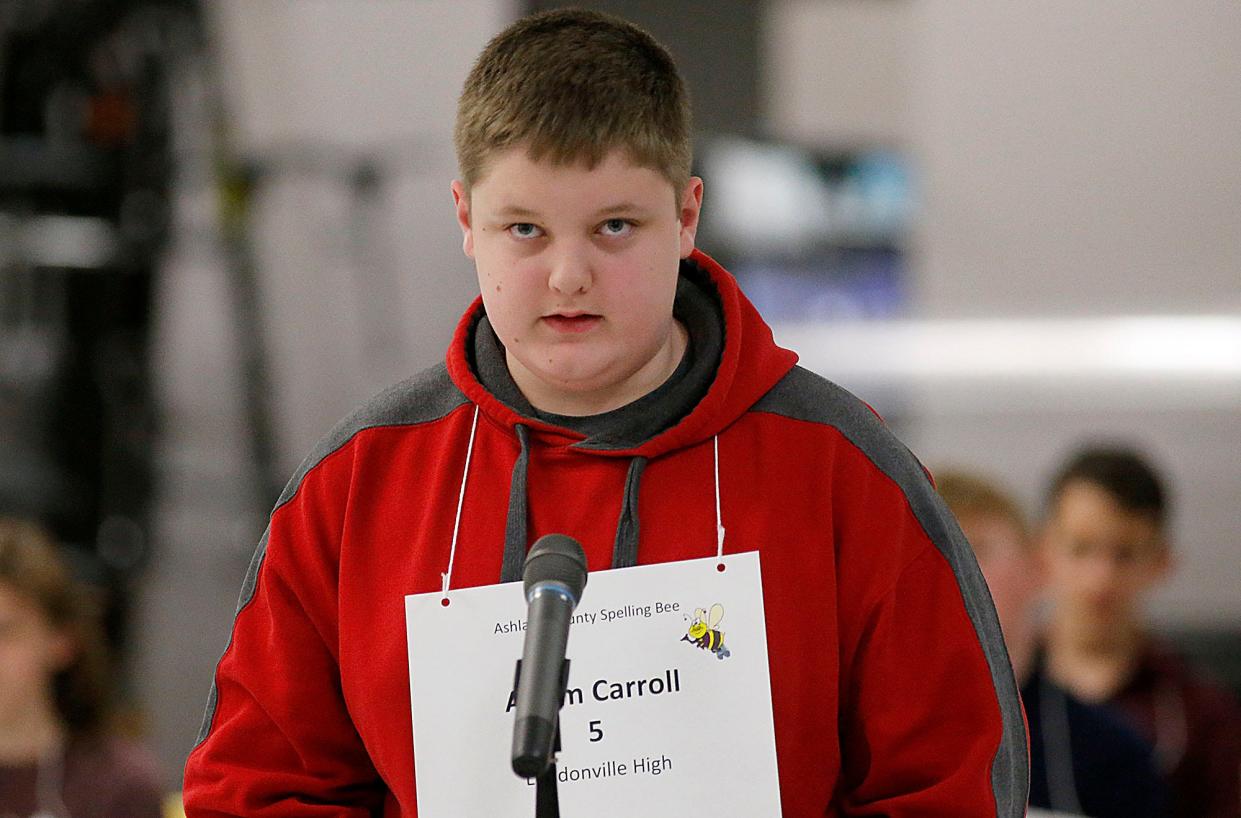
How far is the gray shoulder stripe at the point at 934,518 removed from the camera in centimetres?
123

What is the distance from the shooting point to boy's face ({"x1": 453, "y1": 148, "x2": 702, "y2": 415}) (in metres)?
1.14

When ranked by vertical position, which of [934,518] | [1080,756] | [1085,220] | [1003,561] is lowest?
[1080,756]

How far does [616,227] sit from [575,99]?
0.10 metres

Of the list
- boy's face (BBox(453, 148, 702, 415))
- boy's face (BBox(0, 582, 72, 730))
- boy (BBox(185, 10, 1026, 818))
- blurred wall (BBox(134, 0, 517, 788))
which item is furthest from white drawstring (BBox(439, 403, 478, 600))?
blurred wall (BBox(134, 0, 517, 788))

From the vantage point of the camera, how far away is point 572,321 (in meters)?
1.18

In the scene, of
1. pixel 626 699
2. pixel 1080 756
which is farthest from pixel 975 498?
pixel 626 699

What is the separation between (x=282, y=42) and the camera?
5930mm

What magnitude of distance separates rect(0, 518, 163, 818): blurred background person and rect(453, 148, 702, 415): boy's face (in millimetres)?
1795

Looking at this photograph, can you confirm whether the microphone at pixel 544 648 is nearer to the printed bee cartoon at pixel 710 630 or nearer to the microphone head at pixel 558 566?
the microphone head at pixel 558 566

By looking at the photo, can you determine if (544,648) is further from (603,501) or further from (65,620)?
(65,620)

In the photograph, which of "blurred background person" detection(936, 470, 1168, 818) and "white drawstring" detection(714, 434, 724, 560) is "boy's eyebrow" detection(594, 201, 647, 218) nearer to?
"white drawstring" detection(714, 434, 724, 560)

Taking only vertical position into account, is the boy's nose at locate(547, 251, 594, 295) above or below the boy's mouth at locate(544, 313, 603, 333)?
above

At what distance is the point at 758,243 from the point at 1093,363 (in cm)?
122

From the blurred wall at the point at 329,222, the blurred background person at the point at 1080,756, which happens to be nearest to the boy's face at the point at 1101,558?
the blurred background person at the point at 1080,756
